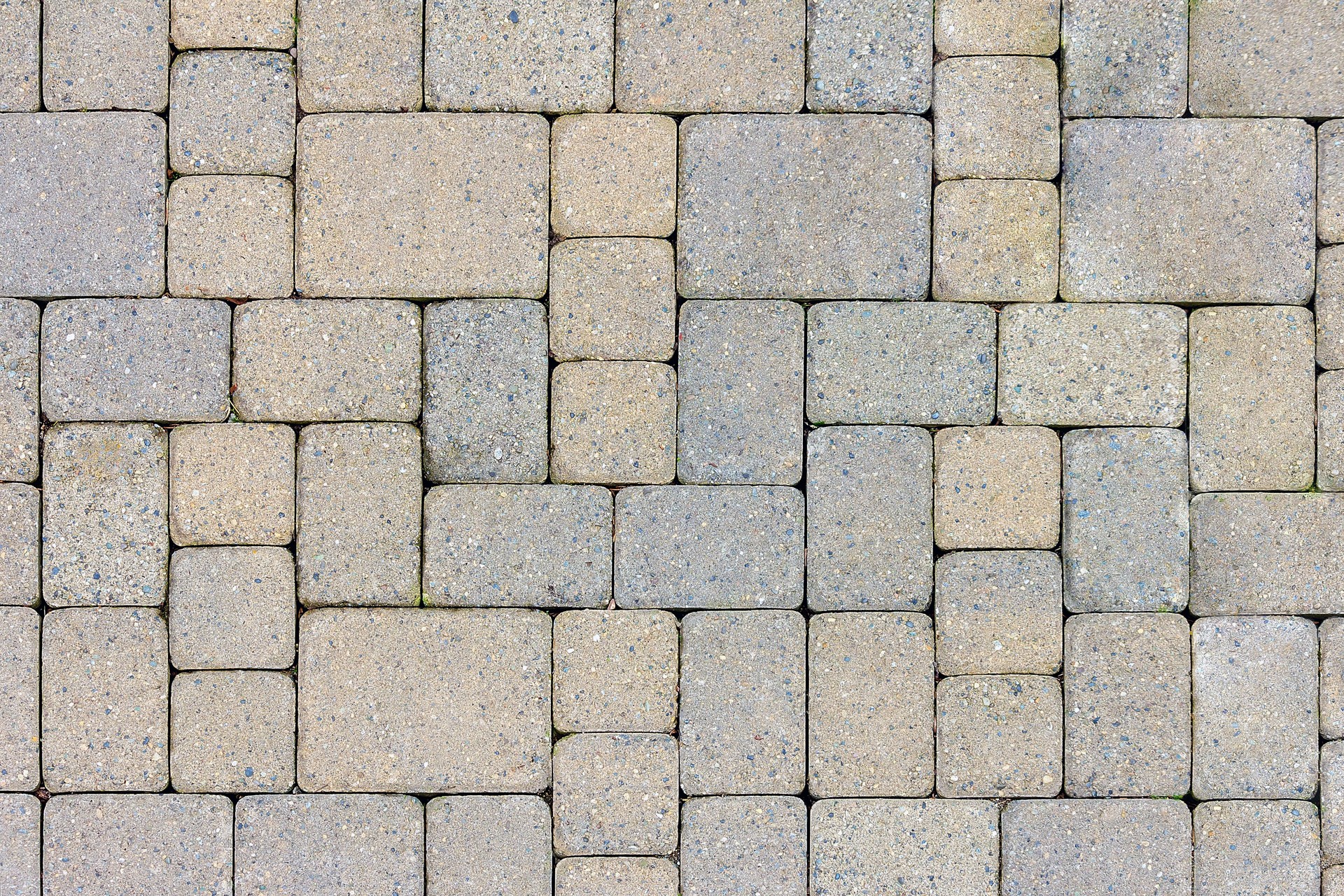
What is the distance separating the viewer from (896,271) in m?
3.11

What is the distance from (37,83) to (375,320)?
1.13m

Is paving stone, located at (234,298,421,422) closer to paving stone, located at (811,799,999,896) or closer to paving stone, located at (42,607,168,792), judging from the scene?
paving stone, located at (42,607,168,792)

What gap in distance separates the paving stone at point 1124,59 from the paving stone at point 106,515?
2.68 m

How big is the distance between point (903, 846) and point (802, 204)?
1.76 meters

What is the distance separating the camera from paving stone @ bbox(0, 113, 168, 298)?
311 centimetres

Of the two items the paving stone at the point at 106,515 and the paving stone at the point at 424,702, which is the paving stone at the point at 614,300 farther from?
the paving stone at the point at 106,515

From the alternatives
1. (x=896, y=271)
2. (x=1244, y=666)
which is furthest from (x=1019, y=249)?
(x=1244, y=666)

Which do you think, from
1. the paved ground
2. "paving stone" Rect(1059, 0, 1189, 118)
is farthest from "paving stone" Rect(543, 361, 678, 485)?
"paving stone" Rect(1059, 0, 1189, 118)

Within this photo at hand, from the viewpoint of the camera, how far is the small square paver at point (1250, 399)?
10.2 ft

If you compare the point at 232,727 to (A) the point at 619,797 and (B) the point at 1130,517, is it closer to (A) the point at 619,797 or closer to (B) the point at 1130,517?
(A) the point at 619,797

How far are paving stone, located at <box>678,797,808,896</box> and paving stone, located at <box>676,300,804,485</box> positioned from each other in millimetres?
889

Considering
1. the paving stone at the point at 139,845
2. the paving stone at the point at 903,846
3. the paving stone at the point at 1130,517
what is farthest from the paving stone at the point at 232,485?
the paving stone at the point at 1130,517

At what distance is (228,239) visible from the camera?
3.11 meters


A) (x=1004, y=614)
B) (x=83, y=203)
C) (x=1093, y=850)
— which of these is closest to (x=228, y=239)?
(x=83, y=203)
